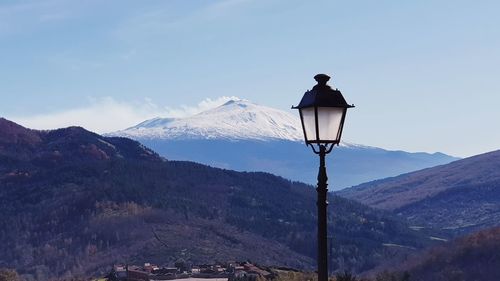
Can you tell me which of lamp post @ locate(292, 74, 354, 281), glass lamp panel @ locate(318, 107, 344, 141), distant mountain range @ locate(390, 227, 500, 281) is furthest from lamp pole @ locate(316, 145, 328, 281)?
distant mountain range @ locate(390, 227, 500, 281)

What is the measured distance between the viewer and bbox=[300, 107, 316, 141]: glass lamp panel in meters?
15.4

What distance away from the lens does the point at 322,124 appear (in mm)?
15359

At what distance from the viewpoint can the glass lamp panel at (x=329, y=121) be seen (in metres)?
15.3

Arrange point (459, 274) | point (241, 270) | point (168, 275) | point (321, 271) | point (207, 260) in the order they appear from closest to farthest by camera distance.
→ point (321, 271) < point (241, 270) < point (168, 275) < point (459, 274) < point (207, 260)

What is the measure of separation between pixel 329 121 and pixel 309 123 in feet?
1.12

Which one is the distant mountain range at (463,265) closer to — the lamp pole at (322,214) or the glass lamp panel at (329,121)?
the lamp pole at (322,214)

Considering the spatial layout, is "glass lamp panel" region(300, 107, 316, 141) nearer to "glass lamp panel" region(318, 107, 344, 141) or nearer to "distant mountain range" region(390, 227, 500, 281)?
"glass lamp panel" region(318, 107, 344, 141)

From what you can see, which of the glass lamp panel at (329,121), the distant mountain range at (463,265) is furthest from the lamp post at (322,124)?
the distant mountain range at (463,265)

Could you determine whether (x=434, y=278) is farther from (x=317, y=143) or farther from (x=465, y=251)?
(x=317, y=143)

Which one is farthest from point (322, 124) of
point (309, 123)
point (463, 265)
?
point (463, 265)

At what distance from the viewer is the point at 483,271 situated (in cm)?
18062

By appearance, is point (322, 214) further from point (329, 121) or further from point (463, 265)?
point (463, 265)

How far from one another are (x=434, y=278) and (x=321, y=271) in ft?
565

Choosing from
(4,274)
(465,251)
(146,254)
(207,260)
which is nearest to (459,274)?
(465,251)
